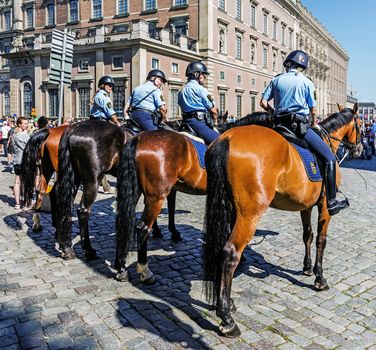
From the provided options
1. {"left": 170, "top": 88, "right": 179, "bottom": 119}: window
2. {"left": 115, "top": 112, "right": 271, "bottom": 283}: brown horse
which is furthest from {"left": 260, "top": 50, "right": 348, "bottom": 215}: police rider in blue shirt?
{"left": 170, "top": 88, "right": 179, "bottom": 119}: window

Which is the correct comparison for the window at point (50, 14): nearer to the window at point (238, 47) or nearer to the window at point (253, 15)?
the window at point (238, 47)

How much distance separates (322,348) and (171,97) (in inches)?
1331

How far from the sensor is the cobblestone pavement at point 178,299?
3.75m

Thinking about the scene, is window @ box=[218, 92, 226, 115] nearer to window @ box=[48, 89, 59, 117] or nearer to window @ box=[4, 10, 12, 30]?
window @ box=[48, 89, 59, 117]

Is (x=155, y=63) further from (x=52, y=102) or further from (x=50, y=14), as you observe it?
(x=50, y=14)

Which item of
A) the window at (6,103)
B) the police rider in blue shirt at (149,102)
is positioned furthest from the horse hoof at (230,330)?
the window at (6,103)

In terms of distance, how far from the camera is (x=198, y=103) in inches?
244

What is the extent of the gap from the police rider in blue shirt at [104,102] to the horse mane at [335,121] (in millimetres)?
4030

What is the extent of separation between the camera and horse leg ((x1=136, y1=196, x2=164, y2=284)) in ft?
16.6

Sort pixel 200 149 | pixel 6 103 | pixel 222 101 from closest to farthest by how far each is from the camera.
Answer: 1. pixel 200 149
2. pixel 222 101
3. pixel 6 103

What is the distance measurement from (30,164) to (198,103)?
324 cm

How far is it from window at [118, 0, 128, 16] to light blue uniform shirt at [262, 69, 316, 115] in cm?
4152

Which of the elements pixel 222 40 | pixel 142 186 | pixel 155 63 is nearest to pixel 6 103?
pixel 155 63

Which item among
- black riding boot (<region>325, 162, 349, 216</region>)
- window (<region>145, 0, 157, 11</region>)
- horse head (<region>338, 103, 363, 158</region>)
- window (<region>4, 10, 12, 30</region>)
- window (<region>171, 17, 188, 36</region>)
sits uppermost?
window (<region>4, 10, 12, 30</region>)
